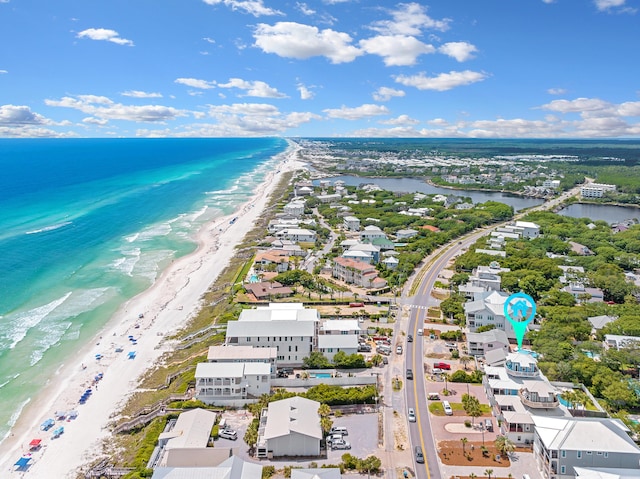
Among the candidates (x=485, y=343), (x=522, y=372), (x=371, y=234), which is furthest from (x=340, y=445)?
(x=371, y=234)

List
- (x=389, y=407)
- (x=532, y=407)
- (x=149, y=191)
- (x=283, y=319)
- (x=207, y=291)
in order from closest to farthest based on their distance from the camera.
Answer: (x=532, y=407) → (x=389, y=407) → (x=283, y=319) → (x=207, y=291) → (x=149, y=191)

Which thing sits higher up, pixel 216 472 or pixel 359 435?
pixel 216 472

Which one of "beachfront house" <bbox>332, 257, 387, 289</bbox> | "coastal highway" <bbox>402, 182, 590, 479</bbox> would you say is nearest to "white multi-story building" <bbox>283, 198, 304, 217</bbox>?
"coastal highway" <bbox>402, 182, 590, 479</bbox>

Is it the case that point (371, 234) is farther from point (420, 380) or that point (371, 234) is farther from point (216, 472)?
point (216, 472)

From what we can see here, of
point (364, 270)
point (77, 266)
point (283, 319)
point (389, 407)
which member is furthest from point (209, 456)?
point (77, 266)

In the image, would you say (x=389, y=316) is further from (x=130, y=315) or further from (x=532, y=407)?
(x=130, y=315)

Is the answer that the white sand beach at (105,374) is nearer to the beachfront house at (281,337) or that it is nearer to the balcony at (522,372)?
the beachfront house at (281,337)

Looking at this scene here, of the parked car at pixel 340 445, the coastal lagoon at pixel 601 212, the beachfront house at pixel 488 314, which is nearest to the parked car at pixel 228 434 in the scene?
the parked car at pixel 340 445
